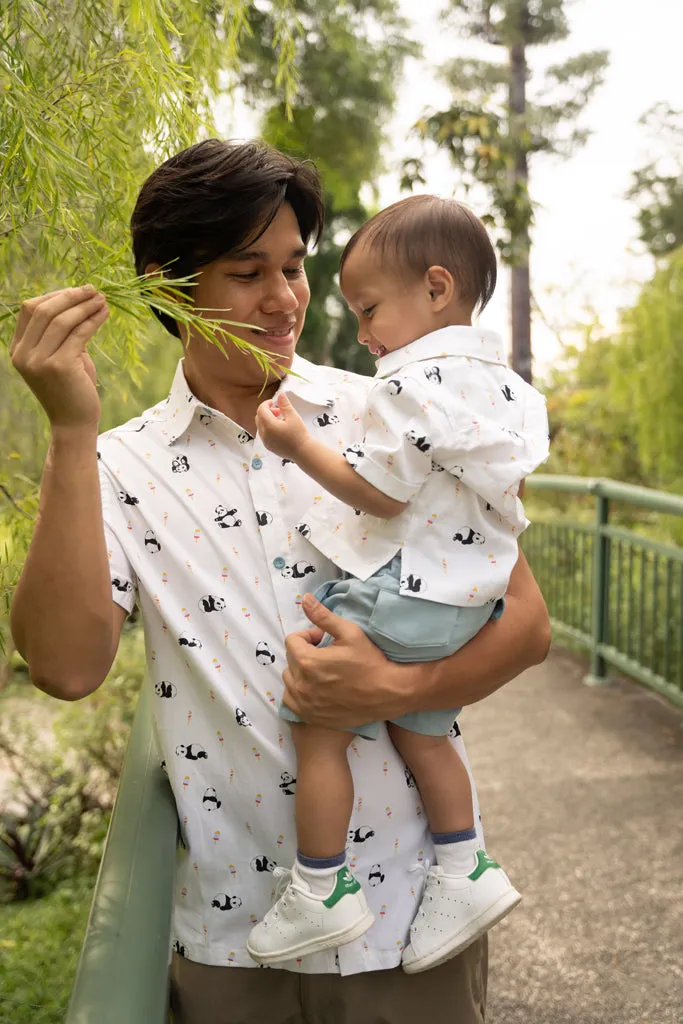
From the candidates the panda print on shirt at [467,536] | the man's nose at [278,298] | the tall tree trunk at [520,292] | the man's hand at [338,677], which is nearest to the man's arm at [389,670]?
the man's hand at [338,677]

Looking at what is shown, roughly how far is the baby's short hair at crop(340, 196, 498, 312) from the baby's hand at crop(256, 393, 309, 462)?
1.19ft

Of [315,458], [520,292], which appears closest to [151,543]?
[315,458]

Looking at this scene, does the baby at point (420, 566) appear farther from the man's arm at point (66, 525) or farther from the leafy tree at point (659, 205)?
the leafy tree at point (659, 205)

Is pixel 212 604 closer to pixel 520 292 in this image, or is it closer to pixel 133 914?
pixel 133 914

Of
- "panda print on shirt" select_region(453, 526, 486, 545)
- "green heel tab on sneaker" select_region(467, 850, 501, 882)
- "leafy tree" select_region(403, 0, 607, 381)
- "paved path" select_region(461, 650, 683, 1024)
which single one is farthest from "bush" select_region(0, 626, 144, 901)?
A: "leafy tree" select_region(403, 0, 607, 381)

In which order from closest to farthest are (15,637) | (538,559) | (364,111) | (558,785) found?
(15,637), (558,785), (538,559), (364,111)

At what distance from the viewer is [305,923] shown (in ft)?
4.27

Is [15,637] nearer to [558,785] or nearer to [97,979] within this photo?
[97,979]

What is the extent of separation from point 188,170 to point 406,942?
1.18m

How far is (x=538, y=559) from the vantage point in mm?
6176

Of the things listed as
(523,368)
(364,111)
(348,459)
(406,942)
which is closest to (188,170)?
(348,459)

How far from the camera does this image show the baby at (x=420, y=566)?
1344 mm

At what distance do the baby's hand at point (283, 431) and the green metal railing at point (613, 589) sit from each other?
286cm

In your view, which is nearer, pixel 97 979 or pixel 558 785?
pixel 97 979
